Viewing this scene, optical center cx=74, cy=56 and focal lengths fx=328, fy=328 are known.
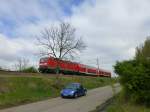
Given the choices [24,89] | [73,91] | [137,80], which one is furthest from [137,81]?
[24,89]

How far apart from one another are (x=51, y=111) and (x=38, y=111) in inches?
36.3

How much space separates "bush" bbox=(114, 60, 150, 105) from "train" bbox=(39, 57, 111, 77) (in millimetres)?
30389

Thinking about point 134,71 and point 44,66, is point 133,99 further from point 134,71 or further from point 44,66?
point 44,66

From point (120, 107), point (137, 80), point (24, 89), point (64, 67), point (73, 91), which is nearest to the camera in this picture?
point (120, 107)

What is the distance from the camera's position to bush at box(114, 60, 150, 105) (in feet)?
72.0

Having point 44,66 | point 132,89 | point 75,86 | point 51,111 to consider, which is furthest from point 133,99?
point 44,66

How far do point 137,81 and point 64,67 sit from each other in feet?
130

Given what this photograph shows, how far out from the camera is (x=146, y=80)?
865 inches

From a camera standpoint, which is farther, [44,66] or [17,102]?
[44,66]

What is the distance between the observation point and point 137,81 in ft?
73.0

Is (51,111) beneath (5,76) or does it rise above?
beneath

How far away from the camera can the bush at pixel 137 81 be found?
21938 millimetres

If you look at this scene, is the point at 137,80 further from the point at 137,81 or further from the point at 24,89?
the point at 24,89

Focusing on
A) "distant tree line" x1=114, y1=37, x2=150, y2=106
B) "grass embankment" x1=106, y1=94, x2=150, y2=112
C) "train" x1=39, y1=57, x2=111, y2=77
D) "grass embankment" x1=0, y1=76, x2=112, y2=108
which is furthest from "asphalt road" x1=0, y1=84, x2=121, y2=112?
"train" x1=39, y1=57, x2=111, y2=77
